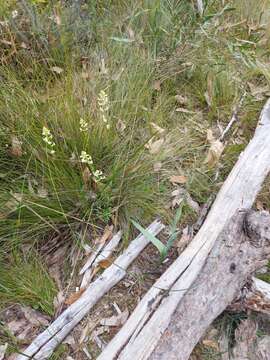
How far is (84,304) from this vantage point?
1.92 meters

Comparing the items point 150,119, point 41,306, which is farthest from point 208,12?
point 41,306

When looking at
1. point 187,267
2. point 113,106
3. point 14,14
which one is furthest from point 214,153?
point 14,14

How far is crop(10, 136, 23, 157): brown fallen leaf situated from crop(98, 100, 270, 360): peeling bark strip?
1043 mm

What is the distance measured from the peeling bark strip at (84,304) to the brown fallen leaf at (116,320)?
0.34 feet

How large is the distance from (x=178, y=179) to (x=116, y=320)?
0.96 meters

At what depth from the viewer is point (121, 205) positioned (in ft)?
7.17

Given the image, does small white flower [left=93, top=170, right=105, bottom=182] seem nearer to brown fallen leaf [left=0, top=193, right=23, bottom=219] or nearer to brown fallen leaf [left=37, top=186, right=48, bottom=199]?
brown fallen leaf [left=37, top=186, right=48, bottom=199]

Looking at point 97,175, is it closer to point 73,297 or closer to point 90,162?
point 90,162

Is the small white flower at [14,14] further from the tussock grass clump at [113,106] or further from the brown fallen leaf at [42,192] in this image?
the brown fallen leaf at [42,192]

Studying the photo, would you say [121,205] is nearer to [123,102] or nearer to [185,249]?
[185,249]

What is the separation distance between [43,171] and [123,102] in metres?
0.77

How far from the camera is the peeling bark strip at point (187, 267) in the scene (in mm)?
1690

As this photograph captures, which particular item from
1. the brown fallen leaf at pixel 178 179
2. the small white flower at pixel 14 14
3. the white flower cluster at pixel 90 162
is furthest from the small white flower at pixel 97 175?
the small white flower at pixel 14 14

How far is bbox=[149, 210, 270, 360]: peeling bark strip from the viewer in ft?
5.68
